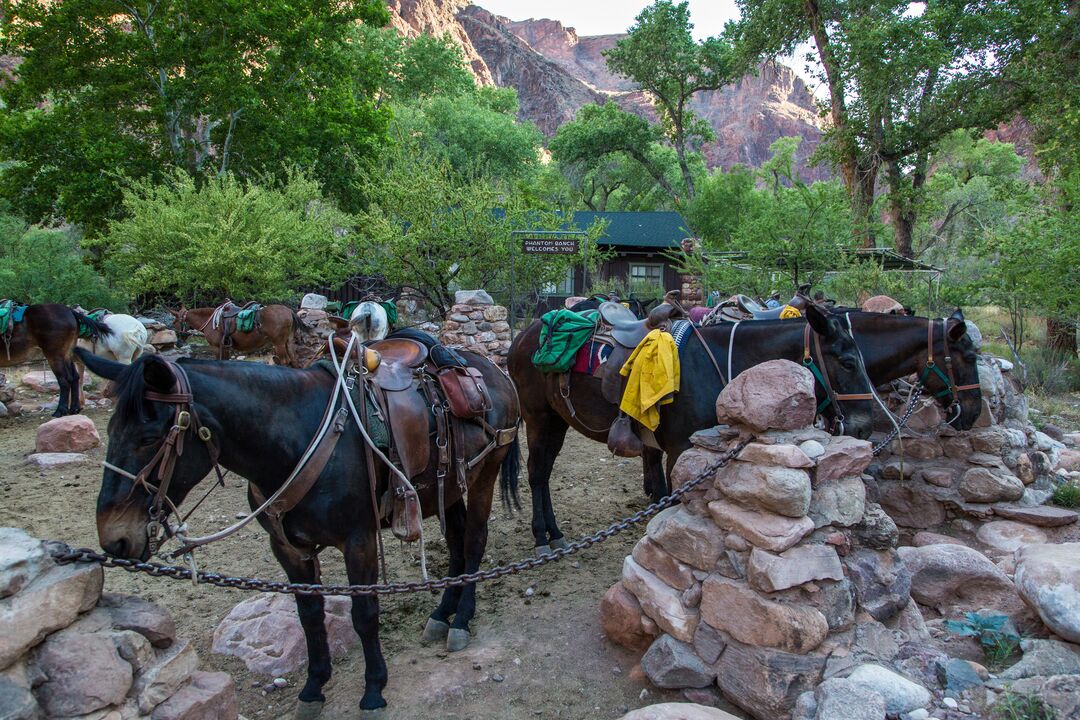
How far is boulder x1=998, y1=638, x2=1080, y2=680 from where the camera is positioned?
2.61m

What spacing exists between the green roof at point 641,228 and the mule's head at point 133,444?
19.6m

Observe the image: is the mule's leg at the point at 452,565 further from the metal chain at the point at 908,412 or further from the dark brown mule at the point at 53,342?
the dark brown mule at the point at 53,342

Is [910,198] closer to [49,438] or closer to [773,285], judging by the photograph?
[773,285]

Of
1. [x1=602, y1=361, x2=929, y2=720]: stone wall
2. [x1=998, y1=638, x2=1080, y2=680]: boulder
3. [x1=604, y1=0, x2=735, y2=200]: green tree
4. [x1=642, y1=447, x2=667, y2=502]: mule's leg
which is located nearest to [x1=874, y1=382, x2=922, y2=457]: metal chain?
[x1=602, y1=361, x2=929, y2=720]: stone wall

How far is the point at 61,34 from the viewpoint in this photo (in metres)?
16.2

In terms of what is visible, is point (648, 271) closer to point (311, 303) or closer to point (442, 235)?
point (442, 235)

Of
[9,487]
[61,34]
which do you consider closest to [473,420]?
[9,487]

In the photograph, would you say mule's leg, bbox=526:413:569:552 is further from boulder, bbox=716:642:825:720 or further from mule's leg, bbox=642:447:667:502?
boulder, bbox=716:642:825:720

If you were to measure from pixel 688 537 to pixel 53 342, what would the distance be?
10154 mm

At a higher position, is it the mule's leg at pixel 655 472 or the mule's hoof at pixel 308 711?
the mule's leg at pixel 655 472

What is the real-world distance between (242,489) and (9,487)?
7.55 feet

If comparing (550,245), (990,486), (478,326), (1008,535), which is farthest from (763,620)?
(478,326)

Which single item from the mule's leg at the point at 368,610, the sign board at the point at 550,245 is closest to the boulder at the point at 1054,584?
the mule's leg at the point at 368,610

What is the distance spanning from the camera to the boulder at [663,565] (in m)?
3.08
